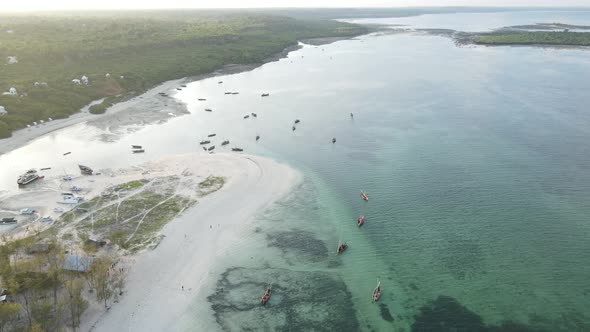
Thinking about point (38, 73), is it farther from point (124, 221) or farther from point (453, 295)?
point (453, 295)

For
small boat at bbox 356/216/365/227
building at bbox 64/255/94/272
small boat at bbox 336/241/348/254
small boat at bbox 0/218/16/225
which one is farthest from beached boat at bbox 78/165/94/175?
small boat at bbox 356/216/365/227

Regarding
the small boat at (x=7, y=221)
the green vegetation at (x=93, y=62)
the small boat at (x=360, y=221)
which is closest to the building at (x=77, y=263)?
the small boat at (x=7, y=221)

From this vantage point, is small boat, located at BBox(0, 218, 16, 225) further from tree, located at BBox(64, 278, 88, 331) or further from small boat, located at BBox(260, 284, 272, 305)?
small boat, located at BBox(260, 284, 272, 305)

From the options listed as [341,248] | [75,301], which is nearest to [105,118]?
[75,301]

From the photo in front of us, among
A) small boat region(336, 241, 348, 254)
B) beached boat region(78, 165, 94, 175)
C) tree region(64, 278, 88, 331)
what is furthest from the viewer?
beached boat region(78, 165, 94, 175)

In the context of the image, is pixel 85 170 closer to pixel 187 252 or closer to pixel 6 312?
pixel 187 252

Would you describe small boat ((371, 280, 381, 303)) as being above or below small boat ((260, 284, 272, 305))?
above
